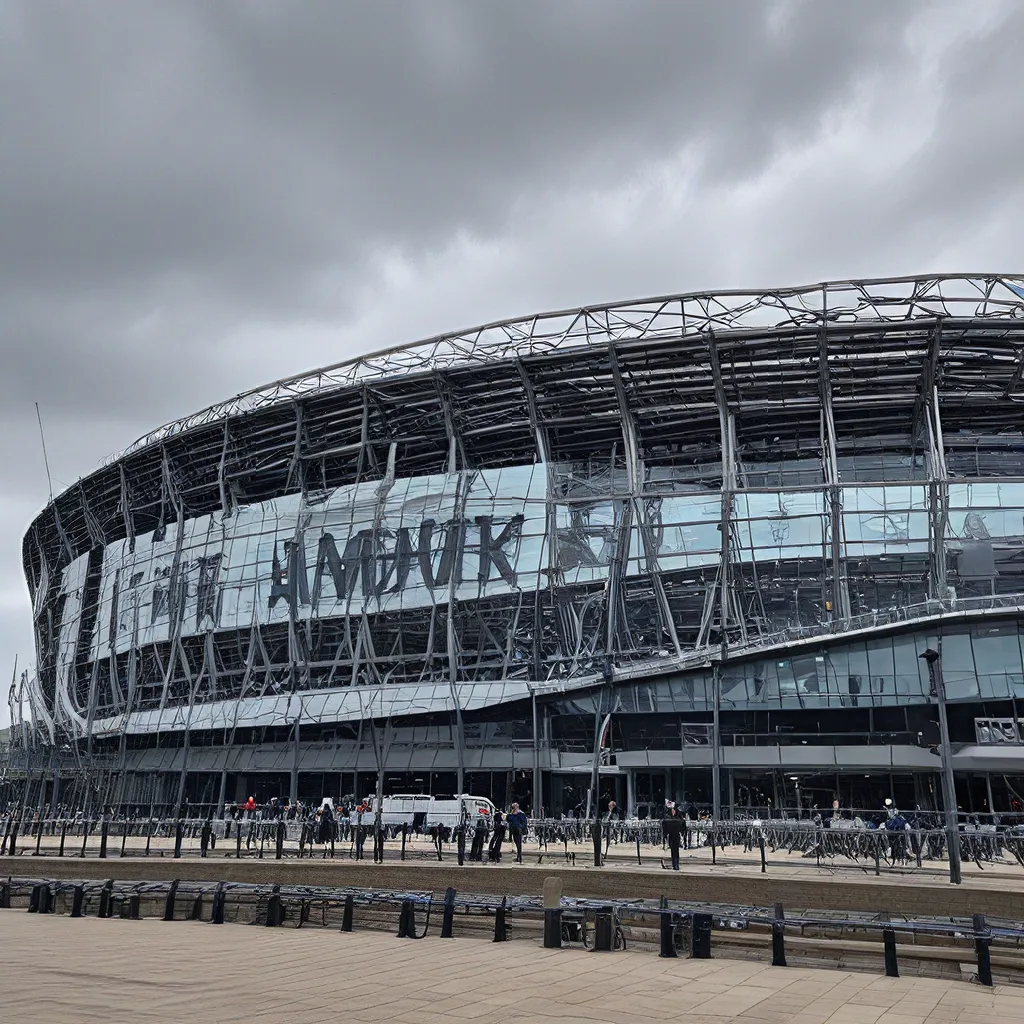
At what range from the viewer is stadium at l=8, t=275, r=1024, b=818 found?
42.9 metres

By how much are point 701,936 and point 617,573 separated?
36.6 meters

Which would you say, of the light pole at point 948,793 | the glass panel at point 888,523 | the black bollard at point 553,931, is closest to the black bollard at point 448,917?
the black bollard at point 553,931

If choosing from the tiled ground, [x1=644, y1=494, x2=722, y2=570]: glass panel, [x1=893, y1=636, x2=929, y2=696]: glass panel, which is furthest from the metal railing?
[x1=644, y1=494, x2=722, y2=570]: glass panel

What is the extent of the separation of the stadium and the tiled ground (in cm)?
2813

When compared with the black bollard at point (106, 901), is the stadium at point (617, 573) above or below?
above

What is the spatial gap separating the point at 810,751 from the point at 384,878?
26728mm

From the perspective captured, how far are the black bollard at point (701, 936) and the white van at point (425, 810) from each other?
26.2 m

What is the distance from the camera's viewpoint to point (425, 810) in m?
42.0

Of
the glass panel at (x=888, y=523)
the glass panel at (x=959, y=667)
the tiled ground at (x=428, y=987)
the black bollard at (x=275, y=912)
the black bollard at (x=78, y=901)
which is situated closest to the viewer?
the tiled ground at (x=428, y=987)

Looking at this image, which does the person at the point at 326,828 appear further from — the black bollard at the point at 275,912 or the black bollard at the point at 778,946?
the black bollard at the point at 778,946

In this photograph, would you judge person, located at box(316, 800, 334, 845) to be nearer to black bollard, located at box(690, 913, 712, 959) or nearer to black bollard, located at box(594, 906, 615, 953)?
black bollard, located at box(594, 906, 615, 953)

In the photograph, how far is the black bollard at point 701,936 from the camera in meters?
12.6

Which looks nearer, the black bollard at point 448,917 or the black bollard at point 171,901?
the black bollard at point 448,917

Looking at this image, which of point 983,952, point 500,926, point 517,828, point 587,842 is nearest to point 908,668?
point 587,842
